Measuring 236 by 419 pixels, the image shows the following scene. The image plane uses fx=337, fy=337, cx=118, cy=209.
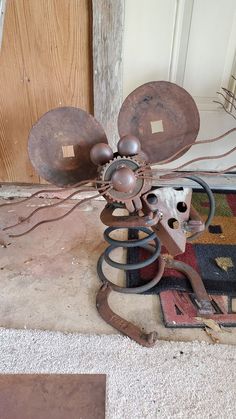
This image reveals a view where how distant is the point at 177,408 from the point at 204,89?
126 centimetres

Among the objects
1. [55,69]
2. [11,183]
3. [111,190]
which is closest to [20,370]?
[111,190]

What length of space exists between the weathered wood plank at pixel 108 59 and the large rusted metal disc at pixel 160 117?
1.49ft

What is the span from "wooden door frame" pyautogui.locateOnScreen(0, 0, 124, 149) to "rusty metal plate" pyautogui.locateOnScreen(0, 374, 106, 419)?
3.22ft

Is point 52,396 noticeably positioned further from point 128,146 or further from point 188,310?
point 128,146

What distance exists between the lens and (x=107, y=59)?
4.30 feet

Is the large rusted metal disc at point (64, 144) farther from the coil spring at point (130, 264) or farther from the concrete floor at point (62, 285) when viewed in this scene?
the concrete floor at point (62, 285)

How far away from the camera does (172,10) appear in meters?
1.33

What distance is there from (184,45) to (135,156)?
80 centimetres

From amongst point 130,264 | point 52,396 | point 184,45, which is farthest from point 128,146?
point 184,45

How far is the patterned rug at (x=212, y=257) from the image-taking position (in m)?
1.14

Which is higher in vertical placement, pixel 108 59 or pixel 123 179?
pixel 108 59

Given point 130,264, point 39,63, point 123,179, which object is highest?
point 39,63

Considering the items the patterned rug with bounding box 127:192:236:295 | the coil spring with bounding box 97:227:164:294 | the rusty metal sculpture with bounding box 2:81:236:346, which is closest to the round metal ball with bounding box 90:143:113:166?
the rusty metal sculpture with bounding box 2:81:236:346

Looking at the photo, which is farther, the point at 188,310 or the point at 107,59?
the point at 107,59
